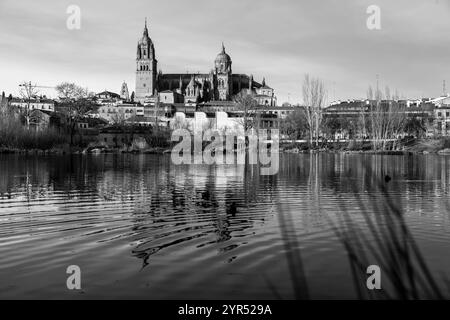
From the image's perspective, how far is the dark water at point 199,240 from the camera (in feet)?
28.8

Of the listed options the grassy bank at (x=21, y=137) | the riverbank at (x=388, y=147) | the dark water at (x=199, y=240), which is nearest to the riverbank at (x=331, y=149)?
the riverbank at (x=388, y=147)

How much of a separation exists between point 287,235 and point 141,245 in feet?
12.0

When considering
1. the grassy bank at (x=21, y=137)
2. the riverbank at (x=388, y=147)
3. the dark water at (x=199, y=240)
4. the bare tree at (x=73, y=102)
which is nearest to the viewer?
the dark water at (x=199, y=240)

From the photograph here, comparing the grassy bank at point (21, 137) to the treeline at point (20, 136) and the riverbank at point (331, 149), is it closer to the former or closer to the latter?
the treeline at point (20, 136)

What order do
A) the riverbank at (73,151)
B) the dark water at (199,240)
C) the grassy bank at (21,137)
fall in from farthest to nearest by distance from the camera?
the grassy bank at (21,137) < the riverbank at (73,151) < the dark water at (199,240)

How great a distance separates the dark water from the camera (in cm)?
879

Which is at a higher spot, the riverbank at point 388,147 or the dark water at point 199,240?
the riverbank at point 388,147

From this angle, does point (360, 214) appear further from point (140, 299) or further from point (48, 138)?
point (48, 138)

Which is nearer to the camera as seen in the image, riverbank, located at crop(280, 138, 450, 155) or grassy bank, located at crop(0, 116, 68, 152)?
grassy bank, located at crop(0, 116, 68, 152)

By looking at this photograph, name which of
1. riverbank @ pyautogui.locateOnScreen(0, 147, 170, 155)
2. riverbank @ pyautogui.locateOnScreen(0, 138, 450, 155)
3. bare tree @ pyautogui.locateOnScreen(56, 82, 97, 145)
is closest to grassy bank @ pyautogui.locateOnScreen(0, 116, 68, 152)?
riverbank @ pyautogui.locateOnScreen(0, 147, 170, 155)

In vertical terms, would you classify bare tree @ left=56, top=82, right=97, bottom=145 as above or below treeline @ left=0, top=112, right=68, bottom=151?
above

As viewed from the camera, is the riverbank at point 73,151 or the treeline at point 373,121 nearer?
the riverbank at point 73,151

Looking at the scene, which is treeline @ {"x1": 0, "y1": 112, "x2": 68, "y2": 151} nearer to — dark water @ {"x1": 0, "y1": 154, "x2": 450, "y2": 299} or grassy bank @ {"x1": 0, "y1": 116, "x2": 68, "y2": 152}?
grassy bank @ {"x1": 0, "y1": 116, "x2": 68, "y2": 152}

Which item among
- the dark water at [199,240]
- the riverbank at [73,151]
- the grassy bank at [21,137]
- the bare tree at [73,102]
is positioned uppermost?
the bare tree at [73,102]
